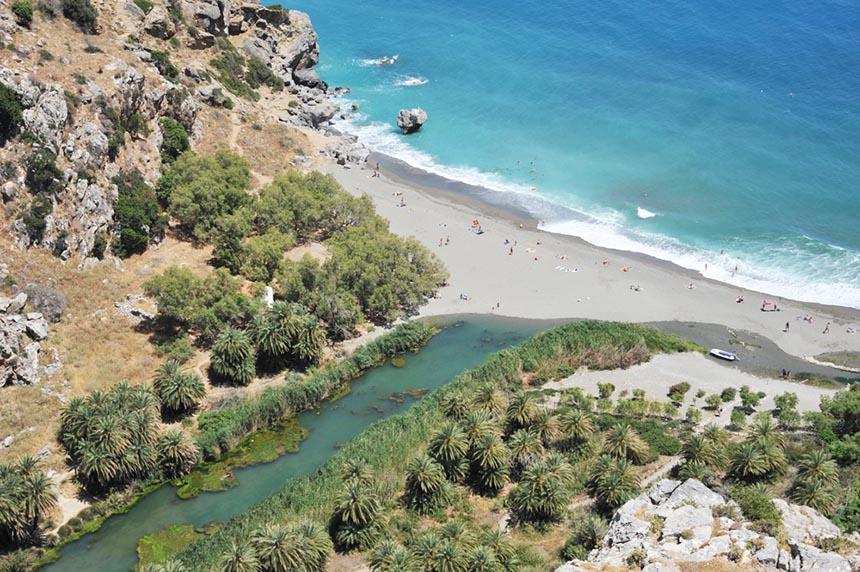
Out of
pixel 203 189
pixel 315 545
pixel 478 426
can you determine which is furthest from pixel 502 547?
pixel 203 189

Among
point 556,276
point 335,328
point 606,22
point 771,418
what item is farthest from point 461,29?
point 771,418

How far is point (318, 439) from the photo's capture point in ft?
221

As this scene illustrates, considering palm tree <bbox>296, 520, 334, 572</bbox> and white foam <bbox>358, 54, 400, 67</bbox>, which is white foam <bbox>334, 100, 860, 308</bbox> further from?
palm tree <bbox>296, 520, 334, 572</bbox>

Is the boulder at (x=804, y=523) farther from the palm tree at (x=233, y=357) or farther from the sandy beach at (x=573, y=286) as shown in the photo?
the palm tree at (x=233, y=357)

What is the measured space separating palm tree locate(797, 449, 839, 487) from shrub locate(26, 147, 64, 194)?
73261 mm

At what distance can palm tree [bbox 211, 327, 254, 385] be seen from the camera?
71.0 m

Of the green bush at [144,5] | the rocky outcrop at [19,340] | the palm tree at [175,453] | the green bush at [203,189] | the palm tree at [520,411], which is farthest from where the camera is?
the green bush at [144,5]

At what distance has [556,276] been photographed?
90.8 m

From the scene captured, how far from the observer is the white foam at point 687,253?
301 feet

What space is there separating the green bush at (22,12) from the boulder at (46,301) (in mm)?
34855

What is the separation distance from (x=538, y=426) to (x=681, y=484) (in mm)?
13416

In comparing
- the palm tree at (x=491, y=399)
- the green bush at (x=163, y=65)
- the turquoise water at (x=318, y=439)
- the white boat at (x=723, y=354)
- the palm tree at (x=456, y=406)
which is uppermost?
the green bush at (x=163, y=65)

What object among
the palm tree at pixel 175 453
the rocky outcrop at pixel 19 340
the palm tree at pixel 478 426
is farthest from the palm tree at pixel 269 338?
the palm tree at pixel 478 426

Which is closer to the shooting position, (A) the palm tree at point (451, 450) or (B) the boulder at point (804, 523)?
(B) the boulder at point (804, 523)
